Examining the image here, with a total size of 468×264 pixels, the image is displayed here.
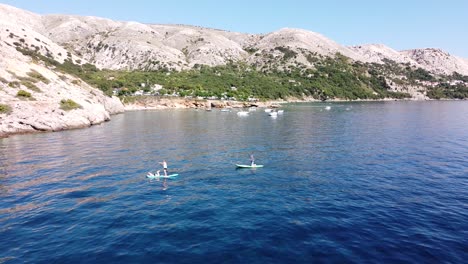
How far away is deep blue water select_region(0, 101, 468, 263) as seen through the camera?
2048 centimetres

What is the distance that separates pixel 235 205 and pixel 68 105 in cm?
7595

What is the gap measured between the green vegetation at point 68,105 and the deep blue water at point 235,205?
1164 inches

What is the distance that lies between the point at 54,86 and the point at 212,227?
91.5 m

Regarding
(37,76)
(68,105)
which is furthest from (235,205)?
(37,76)

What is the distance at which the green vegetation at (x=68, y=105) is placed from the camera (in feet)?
277

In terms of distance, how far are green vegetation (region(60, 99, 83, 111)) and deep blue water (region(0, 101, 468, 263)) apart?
29.6m

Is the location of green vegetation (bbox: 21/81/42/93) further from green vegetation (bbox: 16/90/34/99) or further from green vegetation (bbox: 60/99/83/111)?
green vegetation (bbox: 60/99/83/111)

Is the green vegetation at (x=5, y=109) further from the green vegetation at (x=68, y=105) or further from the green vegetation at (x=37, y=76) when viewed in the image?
the green vegetation at (x=37, y=76)

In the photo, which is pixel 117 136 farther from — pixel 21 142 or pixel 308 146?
pixel 308 146

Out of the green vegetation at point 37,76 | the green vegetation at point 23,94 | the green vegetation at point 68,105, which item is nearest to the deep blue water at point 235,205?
the green vegetation at point 68,105

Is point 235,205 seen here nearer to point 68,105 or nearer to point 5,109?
point 5,109

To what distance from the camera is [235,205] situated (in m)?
28.7

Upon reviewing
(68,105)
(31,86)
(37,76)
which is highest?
(37,76)

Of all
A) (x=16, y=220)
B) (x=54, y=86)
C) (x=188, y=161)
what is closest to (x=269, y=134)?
(x=188, y=161)
